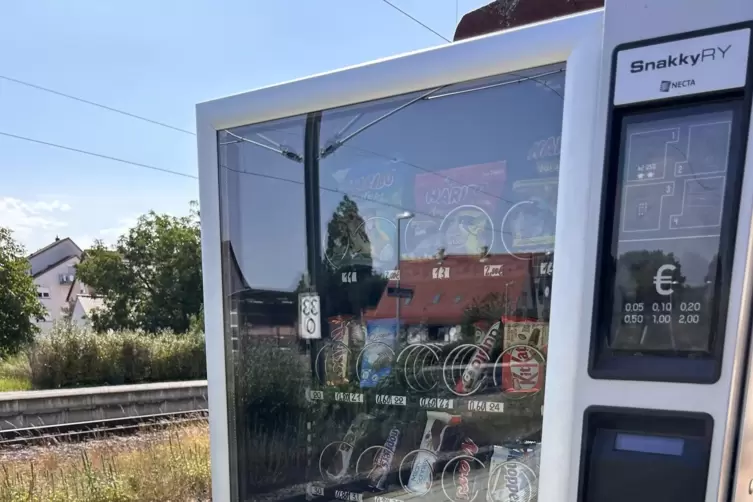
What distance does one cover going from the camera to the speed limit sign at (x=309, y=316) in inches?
69.9

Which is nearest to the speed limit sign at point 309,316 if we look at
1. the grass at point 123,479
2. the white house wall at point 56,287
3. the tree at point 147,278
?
the grass at point 123,479

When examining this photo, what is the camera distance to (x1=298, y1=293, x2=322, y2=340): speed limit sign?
1776mm

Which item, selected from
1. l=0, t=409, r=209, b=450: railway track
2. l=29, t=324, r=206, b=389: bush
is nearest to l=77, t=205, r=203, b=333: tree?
l=29, t=324, r=206, b=389: bush

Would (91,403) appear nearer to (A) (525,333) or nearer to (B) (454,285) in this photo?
(B) (454,285)

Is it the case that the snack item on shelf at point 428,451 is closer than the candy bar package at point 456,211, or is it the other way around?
the candy bar package at point 456,211

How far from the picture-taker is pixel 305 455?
184cm

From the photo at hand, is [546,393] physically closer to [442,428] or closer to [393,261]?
[442,428]

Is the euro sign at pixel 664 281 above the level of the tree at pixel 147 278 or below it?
above

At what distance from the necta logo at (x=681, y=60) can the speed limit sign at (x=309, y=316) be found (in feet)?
3.76

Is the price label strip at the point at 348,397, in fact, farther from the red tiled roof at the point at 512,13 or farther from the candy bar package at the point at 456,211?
the red tiled roof at the point at 512,13

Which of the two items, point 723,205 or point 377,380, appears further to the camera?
point 377,380

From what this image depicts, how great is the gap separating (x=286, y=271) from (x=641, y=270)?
1111mm

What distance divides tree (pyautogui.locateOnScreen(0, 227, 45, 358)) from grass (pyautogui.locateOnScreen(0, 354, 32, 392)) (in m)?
4.78

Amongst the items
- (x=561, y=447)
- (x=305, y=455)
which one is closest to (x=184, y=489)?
(x=305, y=455)
